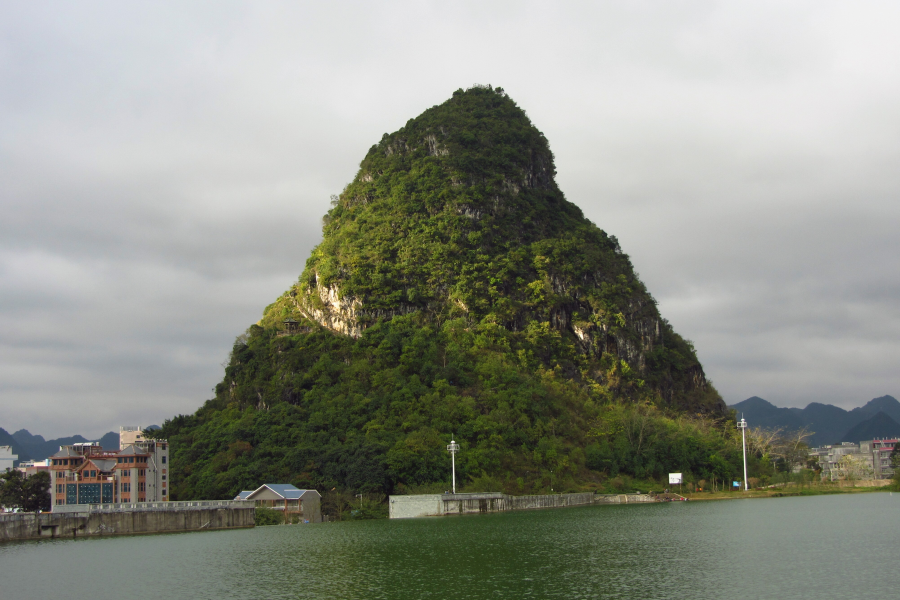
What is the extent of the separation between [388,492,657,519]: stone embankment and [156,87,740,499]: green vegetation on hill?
332 cm

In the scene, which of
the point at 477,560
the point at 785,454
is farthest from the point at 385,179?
the point at 477,560

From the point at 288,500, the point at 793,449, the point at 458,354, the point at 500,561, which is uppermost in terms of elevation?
the point at 458,354

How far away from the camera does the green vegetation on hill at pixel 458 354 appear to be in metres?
89.5

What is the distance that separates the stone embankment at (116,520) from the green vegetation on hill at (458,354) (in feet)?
45.3

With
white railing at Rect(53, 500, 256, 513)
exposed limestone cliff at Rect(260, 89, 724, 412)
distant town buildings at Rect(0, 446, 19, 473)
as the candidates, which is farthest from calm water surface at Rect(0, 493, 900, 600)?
distant town buildings at Rect(0, 446, 19, 473)

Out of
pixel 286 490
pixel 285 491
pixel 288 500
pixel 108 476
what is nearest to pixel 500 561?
pixel 288 500

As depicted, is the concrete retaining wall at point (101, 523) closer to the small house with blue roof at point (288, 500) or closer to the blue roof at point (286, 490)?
the small house with blue roof at point (288, 500)

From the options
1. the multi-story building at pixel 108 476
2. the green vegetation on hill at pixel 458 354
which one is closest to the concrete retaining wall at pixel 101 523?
the multi-story building at pixel 108 476

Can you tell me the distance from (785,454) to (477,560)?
10411cm

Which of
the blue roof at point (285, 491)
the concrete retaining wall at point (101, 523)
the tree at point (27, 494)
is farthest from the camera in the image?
the tree at point (27, 494)

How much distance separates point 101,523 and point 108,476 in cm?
1464

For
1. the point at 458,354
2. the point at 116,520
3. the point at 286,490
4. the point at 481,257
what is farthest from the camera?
the point at 481,257

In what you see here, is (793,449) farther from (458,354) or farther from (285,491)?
(285,491)

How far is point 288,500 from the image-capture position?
77.9 meters
